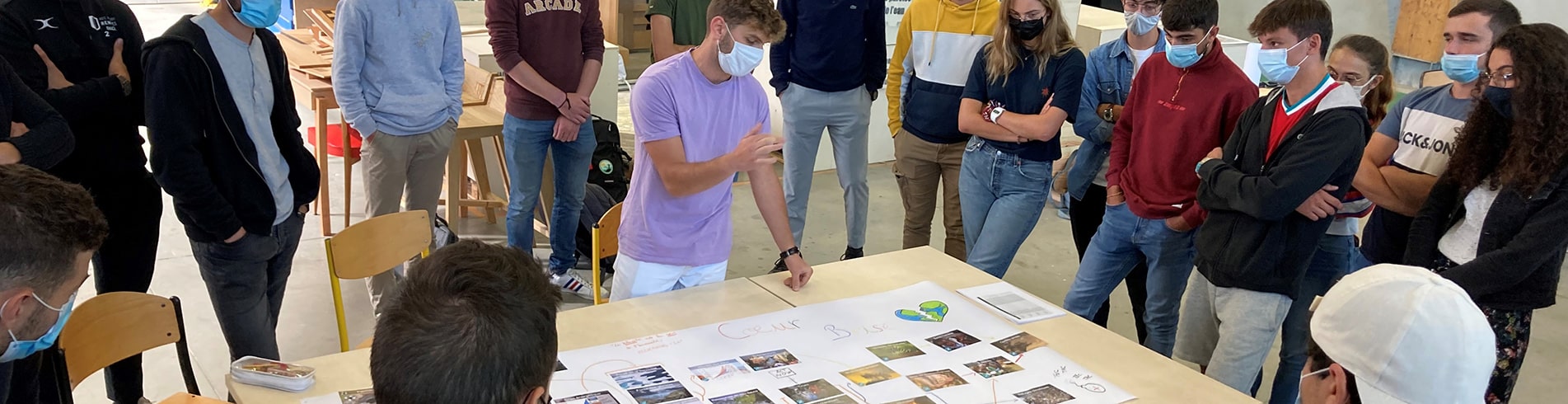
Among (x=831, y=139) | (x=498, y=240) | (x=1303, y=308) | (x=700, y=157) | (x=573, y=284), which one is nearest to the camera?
(x=700, y=157)

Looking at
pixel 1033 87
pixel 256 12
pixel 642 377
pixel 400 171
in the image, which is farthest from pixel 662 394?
pixel 400 171

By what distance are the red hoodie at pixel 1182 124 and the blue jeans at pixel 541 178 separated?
222cm

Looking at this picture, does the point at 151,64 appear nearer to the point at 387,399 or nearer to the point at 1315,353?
the point at 387,399

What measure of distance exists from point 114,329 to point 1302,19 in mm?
2867

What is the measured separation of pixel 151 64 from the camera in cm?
259

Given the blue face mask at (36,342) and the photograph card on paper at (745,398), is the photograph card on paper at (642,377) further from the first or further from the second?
the blue face mask at (36,342)

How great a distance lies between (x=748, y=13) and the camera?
→ 269 cm

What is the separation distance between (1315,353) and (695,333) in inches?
52.4

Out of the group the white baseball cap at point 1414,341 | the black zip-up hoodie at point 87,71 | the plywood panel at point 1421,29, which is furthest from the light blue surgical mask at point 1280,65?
the plywood panel at point 1421,29

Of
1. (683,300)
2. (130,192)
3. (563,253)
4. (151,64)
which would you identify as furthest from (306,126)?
(683,300)

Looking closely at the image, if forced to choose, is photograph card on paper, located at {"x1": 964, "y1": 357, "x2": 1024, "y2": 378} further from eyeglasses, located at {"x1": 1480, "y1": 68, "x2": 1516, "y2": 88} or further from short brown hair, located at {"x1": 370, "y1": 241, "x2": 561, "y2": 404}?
eyeglasses, located at {"x1": 1480, "y1": 68, "x2": 1516, "y2": 88}

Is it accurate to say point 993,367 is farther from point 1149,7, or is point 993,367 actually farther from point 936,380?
point 1149,7

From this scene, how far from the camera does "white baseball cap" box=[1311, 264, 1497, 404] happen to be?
1.47 meters

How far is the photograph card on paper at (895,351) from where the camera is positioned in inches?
96.8
